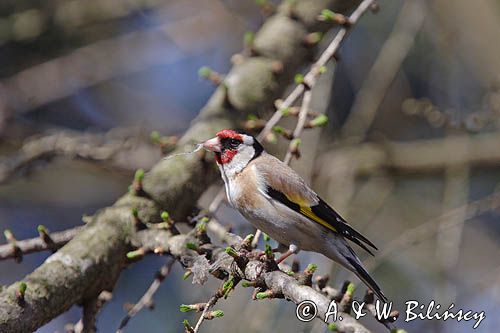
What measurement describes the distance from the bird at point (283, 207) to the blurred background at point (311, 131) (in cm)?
79

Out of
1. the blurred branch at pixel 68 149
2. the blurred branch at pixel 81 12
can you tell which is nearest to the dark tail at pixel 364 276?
the blurred branch at pixel 68 149

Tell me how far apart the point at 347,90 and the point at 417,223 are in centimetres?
176

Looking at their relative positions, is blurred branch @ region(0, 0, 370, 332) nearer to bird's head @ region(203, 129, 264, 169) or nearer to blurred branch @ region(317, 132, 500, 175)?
bird's head @ region(203, 129, 264, 169)

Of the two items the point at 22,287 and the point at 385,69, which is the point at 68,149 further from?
the point at 385,69

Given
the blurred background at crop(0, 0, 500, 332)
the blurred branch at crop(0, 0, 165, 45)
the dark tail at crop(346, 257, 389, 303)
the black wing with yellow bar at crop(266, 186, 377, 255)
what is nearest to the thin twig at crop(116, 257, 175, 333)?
the black wing with yellow bar at crop(266, 186, 377, 255)

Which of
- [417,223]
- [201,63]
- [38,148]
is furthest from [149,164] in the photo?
[201,63]

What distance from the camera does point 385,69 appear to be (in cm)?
580

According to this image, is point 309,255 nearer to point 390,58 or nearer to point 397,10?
point 390,58

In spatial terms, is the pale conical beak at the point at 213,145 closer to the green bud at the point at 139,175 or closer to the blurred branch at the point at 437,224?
the green bud at the point at 139,175

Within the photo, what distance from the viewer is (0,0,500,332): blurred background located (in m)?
4.70

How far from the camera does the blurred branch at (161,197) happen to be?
3.07m

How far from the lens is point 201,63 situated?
8.18 metres

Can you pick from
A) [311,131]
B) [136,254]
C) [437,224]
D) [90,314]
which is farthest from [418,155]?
[90,314]

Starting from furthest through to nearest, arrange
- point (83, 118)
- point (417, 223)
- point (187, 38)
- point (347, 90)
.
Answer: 1. point (83, 118)
2. point (347, 90)
3. point (187, 38)
4. point (417, 223)
